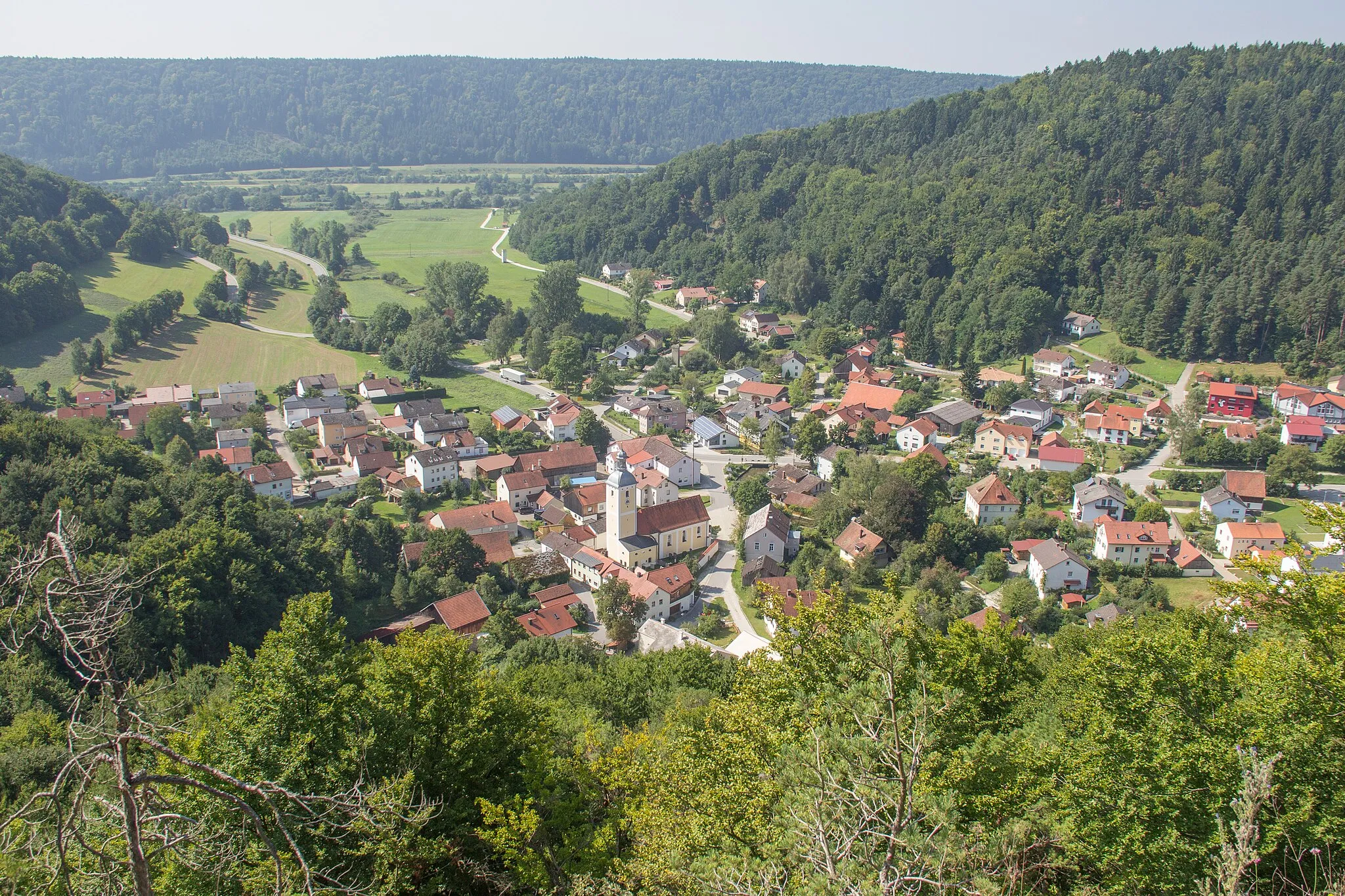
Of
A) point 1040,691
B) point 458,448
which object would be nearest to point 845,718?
point 1040,691

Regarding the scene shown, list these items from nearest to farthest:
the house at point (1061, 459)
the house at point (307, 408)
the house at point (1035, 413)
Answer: the house at point (1061, 459)
the house at point (307, 408)
the house at point (1035, 413)

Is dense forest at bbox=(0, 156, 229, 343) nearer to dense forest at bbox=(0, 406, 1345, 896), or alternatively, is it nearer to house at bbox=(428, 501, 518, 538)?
house at bbox=(428, 501, 518, 538)

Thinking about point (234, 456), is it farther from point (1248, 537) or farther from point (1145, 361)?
point (1145, 361)

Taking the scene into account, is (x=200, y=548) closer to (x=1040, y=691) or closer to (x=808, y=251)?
(x=1040, y=691)

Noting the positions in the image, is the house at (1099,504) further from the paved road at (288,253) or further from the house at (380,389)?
the paved road at (288,253)

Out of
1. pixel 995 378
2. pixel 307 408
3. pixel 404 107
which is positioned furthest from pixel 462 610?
pixel 404 107

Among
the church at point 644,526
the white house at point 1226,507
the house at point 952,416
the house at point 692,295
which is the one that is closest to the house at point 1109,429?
the house at point 952,416

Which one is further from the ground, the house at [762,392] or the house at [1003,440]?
the house at [1003,440]
